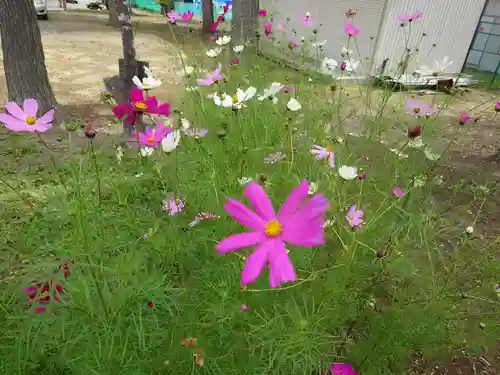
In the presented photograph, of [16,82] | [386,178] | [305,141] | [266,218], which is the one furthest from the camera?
[16,82]

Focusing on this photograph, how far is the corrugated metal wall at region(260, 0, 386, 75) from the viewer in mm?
5821

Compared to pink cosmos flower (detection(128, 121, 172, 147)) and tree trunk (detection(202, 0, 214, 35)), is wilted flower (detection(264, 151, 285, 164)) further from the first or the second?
tree trunk (detection(202, 0, 214, 35))

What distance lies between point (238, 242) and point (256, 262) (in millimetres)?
43

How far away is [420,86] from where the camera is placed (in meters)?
5.82

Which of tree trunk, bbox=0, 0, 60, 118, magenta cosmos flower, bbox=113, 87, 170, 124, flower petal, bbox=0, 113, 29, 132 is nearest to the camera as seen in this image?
flower petal, bbox=0, 113, 29, 132

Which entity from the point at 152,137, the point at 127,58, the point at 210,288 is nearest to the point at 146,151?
the point at 152,137

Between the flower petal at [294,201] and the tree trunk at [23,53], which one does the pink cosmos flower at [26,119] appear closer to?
the flower petal at [294,201]

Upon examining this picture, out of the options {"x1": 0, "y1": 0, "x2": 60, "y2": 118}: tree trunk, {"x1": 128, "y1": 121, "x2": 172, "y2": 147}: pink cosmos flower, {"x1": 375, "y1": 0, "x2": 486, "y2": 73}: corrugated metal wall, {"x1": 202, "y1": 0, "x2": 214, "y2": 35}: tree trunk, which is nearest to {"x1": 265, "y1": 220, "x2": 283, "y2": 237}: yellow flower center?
{"x1": 128, "y1": 121, "x2": 172, "y2": 147}: pink cosmos flower

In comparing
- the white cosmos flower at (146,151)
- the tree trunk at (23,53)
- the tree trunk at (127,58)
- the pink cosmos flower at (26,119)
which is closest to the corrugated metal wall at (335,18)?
the tree trunk at (127,58)

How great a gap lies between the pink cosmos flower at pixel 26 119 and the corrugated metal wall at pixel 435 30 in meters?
5.39

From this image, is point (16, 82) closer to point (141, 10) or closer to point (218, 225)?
point (218, 225)

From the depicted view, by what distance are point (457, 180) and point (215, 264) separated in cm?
259

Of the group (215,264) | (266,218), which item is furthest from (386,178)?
(266,218)

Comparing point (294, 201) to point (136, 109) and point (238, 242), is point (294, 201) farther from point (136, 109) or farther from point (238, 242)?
point (136, 109)
